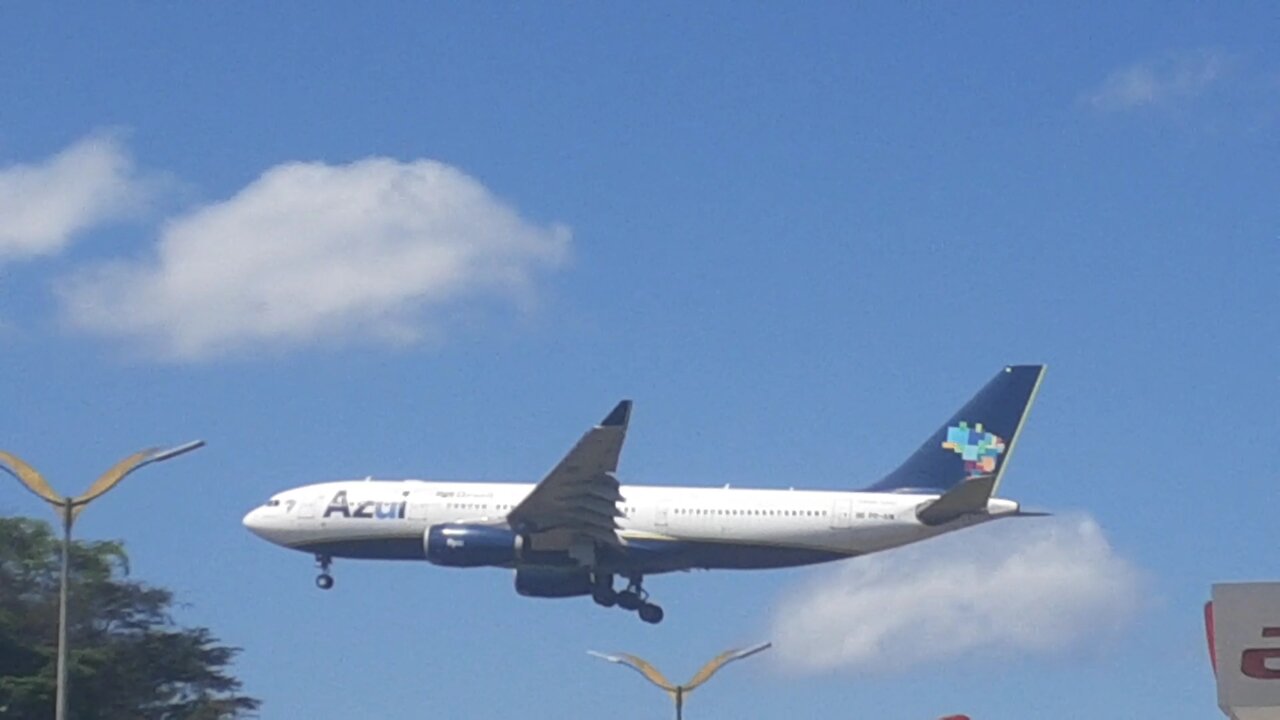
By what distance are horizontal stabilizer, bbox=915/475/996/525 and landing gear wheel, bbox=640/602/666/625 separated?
10.4 meters

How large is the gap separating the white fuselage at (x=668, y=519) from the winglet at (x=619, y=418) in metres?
6.16

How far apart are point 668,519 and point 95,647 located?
1968cm

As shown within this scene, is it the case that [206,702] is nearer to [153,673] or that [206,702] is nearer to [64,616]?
[153,673]

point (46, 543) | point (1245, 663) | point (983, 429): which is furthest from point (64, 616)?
point (983, 429)

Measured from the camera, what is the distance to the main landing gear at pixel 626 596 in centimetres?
8112

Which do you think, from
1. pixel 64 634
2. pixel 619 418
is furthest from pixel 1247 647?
pixel 619 418

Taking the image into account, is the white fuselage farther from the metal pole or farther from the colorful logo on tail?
the metal pole

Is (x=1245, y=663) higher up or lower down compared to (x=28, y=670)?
lower down

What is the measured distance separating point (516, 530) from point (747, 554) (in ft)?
25.7

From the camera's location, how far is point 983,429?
82.2 metres

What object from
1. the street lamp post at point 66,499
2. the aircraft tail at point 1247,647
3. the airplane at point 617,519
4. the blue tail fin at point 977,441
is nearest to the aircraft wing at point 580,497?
the airplane at point 617,519

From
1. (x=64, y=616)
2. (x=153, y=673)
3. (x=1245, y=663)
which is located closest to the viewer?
(x=1245, y=663)

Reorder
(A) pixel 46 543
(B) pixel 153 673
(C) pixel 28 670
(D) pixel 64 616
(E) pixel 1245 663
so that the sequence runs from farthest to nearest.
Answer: (A) pixel 46 543
(B) pixel 153 673
(C) pixel 28 670
(D) pixel 64 616
(E) pixel 1245 663

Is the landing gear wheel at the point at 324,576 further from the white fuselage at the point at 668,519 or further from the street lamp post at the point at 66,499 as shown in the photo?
the street lamp post at the point at 66,499
